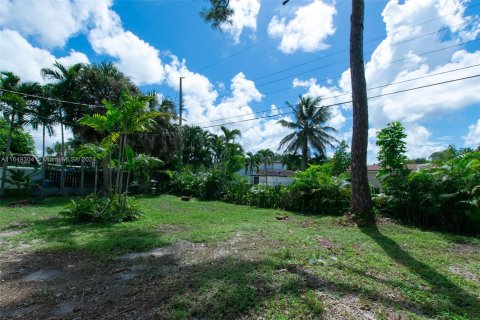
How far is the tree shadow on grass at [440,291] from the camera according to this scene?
2898 millimetres

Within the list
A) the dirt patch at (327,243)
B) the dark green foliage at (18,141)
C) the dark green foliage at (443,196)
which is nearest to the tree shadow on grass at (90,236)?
the dirt patch at (327,243)

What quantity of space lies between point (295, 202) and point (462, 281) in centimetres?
757

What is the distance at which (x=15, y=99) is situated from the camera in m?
13.2

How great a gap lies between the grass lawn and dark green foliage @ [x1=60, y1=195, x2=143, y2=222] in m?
1.10

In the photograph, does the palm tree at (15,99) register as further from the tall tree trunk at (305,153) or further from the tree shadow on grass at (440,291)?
the tall tree trunk at (305,153)

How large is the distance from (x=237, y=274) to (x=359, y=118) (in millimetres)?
5826

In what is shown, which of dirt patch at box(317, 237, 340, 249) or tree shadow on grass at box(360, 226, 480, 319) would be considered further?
dirt patch at box(317, 237, 340, 249)

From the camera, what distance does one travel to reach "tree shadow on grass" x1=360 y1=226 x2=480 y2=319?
9.51ft

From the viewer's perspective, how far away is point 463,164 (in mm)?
7125

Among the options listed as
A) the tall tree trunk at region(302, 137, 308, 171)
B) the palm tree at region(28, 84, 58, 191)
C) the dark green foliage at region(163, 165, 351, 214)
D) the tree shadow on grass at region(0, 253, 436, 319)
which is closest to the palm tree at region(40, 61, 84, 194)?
the palm tree at region(28, 84, 58, 191)

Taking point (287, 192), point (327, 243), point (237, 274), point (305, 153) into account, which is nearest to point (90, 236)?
point (237, 274)

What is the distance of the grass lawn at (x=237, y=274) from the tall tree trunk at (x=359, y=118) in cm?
104

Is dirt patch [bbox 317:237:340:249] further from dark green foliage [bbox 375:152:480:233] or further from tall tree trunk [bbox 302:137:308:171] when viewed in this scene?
tall tree trunk [bbox 302:137:308:171]

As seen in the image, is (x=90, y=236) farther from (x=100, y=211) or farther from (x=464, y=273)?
(x=464, y=273)
